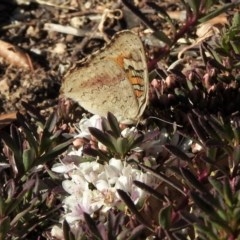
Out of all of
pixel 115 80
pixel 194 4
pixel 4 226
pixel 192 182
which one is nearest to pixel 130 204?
pixel 192 182

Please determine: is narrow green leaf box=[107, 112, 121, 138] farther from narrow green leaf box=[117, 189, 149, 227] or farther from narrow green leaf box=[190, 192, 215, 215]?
narrow green leaf box=[190, 192, 215, 215]

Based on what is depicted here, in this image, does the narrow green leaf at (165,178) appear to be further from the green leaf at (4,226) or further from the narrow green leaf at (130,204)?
the green leaf at (4,226)

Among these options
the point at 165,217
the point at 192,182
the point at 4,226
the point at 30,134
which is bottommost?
the point at 4,226

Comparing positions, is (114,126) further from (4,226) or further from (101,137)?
(4,226)

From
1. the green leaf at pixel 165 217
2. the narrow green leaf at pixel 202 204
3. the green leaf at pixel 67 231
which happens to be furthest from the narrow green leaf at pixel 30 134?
the narrow green leaf at pixel 202 204

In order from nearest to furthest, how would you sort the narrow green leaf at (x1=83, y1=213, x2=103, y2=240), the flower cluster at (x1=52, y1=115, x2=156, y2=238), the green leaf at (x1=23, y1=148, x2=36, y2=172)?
the narrow green leaf at (x1=83, y1=213, x2=103, y2=240) < the flower cluster at (x1=52, y1=115, x2=156, y2=238) < the green leaf at (x1=23, y1=148, x2=36, y2=172)

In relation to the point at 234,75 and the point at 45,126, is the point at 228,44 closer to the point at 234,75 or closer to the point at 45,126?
the point at 234,75

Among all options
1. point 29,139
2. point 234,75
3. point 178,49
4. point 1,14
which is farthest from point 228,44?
point 1,14

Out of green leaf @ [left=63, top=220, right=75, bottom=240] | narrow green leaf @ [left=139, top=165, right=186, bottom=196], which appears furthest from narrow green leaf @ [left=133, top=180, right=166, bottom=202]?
green leaf @ [left=63, top=220, right=75, bottom=240]

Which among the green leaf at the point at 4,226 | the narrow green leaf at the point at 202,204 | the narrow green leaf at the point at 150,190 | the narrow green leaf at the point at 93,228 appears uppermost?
the narrow green leaf at the point at 202,204
